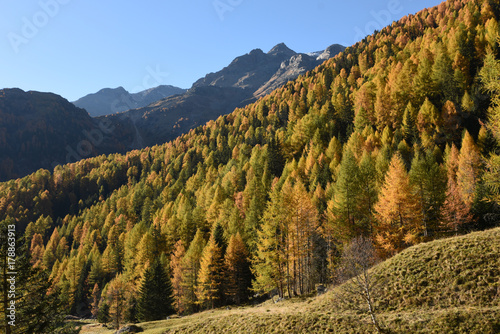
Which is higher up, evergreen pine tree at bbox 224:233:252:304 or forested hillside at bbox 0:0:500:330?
forested hillside at bbox 0:0:500:330

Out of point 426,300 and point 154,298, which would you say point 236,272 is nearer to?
point 154,298

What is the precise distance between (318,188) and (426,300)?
29.8 meters

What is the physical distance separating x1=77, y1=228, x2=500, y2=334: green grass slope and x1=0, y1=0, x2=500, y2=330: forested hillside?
446 centimetres

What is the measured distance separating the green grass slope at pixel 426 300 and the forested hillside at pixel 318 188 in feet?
14.6

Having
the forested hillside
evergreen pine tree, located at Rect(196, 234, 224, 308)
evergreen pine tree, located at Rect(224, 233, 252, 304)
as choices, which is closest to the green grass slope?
the forested hillside

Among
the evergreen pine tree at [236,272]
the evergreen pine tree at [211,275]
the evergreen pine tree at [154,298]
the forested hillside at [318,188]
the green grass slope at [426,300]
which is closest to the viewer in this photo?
the green grass slope at [426,300]

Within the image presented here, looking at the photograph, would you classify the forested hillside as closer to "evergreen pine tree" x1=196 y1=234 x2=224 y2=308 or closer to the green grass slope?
"evergreen pine tree" x1=196 y1=234 x2=224 y2=308

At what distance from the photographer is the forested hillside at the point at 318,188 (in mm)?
30375

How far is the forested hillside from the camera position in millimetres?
30375

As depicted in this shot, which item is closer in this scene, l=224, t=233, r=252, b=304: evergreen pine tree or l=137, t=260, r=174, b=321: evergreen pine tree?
l=137, t=260, r=174, b=321: evergreen pine tree

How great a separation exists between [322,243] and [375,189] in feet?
37.9

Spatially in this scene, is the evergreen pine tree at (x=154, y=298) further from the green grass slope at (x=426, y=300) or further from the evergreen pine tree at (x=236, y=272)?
the green grass slope at (x=426, y=300)

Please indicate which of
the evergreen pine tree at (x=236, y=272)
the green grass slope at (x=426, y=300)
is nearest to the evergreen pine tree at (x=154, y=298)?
the evergreen pine tree at (x=236, y=272)

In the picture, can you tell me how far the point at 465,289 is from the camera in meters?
15.2
